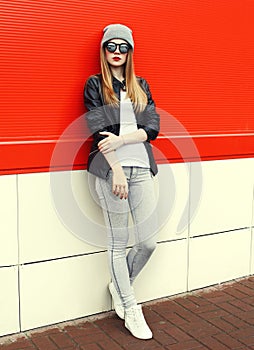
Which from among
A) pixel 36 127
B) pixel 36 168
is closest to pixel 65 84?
pixel 36 127

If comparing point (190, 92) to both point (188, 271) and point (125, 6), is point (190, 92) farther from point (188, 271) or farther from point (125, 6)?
point (188, 271)

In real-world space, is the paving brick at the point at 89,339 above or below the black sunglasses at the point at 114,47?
below

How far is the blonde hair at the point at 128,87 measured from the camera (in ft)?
9.87

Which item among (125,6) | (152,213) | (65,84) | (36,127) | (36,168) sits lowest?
(152,213)

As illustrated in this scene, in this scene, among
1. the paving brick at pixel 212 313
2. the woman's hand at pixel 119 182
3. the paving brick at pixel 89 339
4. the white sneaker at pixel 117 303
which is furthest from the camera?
the paving brick at pixel 212 313

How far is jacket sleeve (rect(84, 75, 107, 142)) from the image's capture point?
3.00 metres

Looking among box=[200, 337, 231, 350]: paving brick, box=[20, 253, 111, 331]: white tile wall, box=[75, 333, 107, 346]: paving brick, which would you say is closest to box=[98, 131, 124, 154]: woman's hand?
box=[20, 253, 111, 331]: white tile wall

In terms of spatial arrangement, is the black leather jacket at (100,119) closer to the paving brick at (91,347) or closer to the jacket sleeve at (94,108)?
the jacket sleeve at (94,108)

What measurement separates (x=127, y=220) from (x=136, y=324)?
2.12ft

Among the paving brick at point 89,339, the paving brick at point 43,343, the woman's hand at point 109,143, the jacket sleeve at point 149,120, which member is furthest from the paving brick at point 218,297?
the woman's hand at point 109,143

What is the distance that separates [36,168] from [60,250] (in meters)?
0.56

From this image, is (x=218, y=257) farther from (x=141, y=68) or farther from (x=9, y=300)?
(x=9, y=300)

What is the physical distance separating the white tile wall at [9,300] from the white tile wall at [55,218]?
12 cm

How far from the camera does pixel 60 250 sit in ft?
10.6
